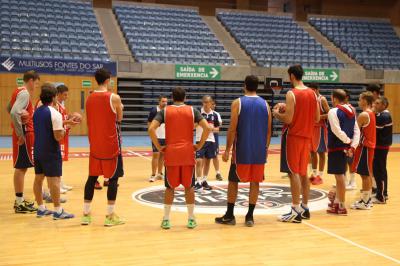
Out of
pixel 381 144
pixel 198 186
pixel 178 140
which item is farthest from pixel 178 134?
pixel 381 144

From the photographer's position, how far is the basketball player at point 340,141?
6.21 m

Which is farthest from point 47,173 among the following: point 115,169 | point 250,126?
point 250,126

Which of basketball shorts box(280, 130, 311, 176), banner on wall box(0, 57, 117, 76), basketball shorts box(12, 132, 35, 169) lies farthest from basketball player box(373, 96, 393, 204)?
banner on wall box(0, 57, 117, 76)

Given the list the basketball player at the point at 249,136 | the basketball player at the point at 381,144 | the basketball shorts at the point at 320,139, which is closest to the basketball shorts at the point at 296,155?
the basketball player at the point at 249,136

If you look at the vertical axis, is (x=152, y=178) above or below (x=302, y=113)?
below

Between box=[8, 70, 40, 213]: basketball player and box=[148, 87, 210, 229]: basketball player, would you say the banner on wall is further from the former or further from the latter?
box=[148, 87, 210, 229]: basketball player

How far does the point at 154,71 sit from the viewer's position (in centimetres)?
1838

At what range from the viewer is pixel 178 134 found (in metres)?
5.37

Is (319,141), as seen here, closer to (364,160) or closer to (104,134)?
(364,160)

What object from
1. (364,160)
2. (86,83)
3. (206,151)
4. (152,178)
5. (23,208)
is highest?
(86,83)

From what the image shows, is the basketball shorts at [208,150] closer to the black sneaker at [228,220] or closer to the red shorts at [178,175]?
the black sneaker at [228,220]

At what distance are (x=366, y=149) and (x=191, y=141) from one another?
2789 mm

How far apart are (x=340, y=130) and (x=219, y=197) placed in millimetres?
2173

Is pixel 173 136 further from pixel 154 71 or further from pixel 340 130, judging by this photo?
pixel 154 71
